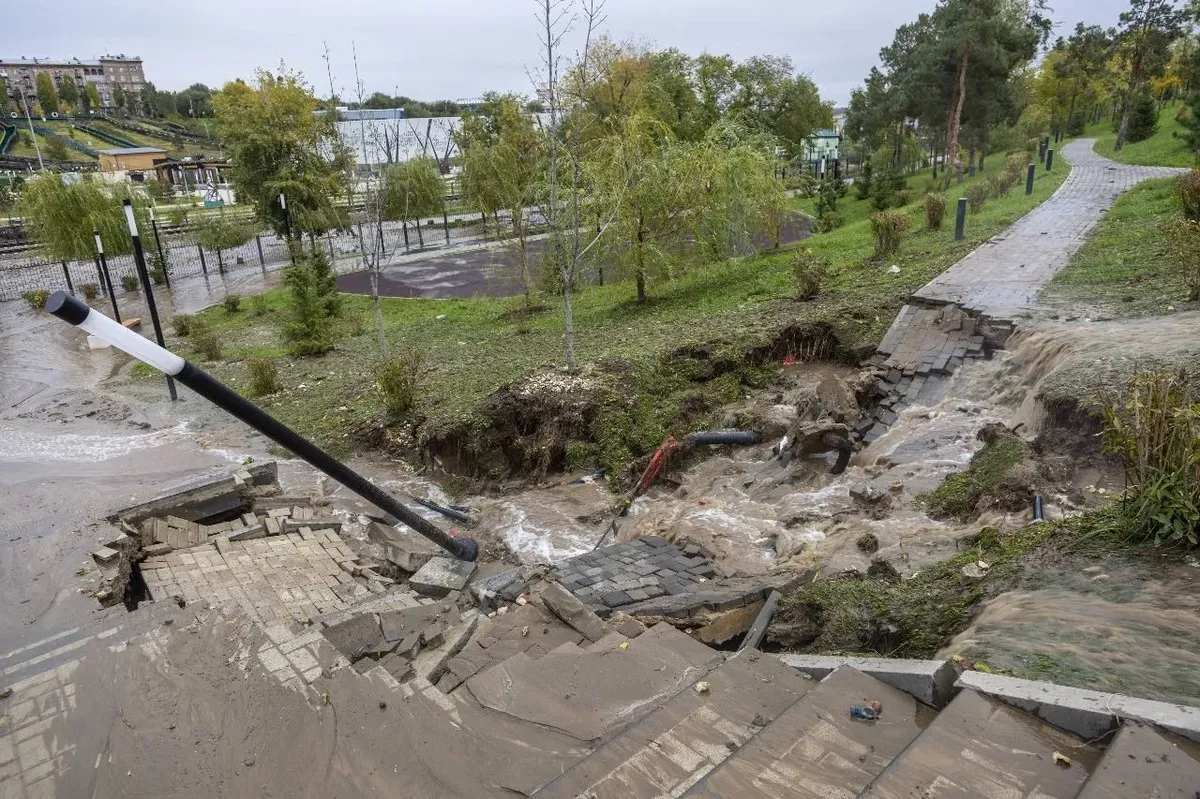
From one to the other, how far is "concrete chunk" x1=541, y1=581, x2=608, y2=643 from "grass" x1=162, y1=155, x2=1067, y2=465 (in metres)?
4.35

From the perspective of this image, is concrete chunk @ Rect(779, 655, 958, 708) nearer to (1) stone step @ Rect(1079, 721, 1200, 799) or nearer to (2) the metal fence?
(1) stone step @ Rect(1079, 721, 1200, 799)

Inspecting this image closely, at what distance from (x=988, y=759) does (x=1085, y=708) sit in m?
0.47

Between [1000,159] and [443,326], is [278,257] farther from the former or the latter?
[1000,159]

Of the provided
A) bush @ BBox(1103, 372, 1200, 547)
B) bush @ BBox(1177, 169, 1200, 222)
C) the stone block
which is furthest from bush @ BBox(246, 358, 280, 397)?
bush @ BBox(1177, 169, 1200, 222)

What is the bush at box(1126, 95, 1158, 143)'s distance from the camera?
31328mm

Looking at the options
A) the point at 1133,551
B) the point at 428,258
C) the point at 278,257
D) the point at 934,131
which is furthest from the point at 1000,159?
the point at 1133,551

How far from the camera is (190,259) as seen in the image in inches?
1335

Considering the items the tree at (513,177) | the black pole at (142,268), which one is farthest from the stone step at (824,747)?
the tree at (513,177)

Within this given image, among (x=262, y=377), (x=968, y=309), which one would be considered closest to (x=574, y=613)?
(x=968, y=309)

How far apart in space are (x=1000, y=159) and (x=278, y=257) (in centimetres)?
3700

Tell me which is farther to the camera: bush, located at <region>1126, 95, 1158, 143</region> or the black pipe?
bush, located at <region>1126, 95, 1158, 143</region>

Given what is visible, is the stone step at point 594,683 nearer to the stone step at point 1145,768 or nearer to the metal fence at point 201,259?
the stone step at point 1145,768

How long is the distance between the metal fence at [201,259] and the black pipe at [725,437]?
1493 centimetres

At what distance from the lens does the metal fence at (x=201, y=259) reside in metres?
26.9
